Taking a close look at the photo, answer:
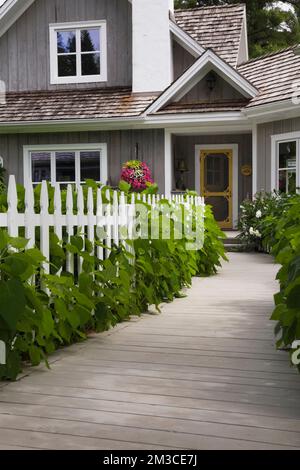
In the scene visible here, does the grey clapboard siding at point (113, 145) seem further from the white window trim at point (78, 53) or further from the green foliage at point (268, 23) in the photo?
the green foliage at point (268, 23)

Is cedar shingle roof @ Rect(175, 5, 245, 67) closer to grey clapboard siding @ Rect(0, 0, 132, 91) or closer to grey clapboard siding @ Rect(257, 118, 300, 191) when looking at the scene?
grey clapboard siding @ Rect(0, 0, 132, 91)

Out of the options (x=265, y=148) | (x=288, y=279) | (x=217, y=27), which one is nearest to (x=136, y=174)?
(x=265, y=148)

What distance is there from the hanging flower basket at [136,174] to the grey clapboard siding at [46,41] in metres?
2.32

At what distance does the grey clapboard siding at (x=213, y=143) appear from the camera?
14.3 metres

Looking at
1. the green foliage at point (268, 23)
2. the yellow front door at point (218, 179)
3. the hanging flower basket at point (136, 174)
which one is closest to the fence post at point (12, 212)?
the hanging flower basket at point (136, 174)

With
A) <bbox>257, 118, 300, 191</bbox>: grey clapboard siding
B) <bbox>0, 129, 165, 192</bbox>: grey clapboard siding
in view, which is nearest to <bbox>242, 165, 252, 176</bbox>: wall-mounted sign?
<bbox>257, 118, 300, 191</bbox>: grey clapboard siding

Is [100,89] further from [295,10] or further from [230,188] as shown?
[295,10]

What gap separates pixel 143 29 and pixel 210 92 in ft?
7.40

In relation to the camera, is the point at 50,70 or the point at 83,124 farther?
the point at 50,70

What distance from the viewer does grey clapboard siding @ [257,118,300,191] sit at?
476 inches

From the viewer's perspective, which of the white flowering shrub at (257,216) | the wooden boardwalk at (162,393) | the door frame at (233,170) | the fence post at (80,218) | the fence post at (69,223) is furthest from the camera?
the door frame at (233,170)

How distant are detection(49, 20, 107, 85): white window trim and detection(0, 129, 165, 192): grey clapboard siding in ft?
4.80

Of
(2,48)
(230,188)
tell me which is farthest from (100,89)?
(230,188)

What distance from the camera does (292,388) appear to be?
3.01m
